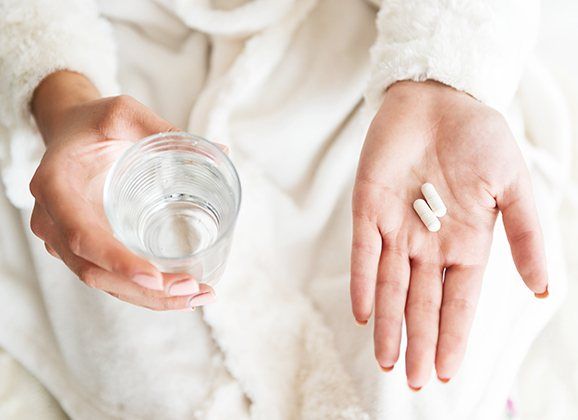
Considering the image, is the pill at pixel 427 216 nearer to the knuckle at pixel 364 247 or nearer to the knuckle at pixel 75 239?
the knuckle at pixel 364 247

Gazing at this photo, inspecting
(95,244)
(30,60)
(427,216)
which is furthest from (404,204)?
(30,60)

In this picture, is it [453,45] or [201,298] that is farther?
[453,45]

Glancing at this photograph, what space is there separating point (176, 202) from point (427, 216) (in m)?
0.30

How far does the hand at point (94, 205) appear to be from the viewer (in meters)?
0.64

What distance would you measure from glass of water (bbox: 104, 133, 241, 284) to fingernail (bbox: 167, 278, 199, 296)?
0.01 m

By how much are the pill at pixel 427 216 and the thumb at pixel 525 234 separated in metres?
0.08

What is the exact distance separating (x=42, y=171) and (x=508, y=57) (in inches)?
24.4

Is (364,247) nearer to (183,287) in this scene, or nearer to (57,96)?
(183,287)

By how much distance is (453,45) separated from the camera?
0.89 metres

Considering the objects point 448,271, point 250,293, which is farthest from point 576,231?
point 250,293

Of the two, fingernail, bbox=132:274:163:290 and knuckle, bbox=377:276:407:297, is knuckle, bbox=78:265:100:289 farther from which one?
knuckle, bbox=377:276:407:297

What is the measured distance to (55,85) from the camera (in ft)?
2.90

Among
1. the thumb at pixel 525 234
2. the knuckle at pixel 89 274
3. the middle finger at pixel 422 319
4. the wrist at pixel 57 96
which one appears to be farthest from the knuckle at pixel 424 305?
the wrist at pixel 57 96

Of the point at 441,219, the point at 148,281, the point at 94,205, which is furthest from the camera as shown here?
the point at 441,219
